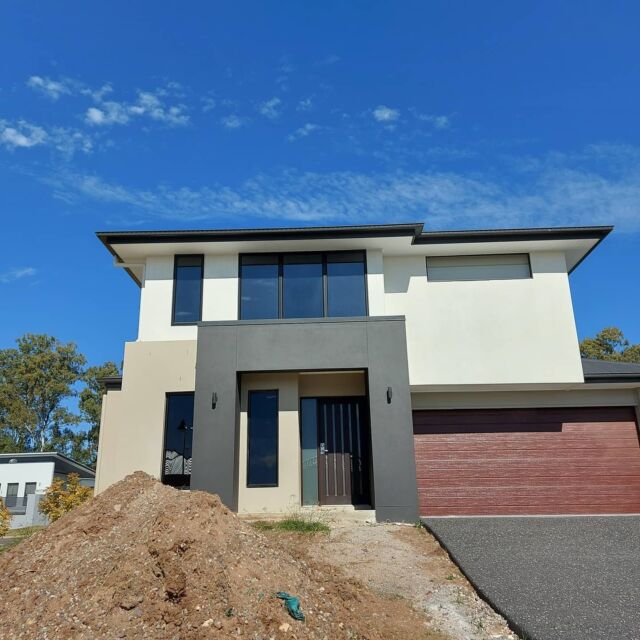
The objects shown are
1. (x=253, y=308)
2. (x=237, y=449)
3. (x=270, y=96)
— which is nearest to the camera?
(x=237, y=449)

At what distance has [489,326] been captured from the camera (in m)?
11.8

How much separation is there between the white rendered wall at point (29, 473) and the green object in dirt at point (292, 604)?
29.1 metres

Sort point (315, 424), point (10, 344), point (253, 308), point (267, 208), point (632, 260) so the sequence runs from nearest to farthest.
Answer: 1. point (315, 424)
2. point (253, 308)
3. point (267, 208)
4. point (632, 260)
5. point (10, 344)

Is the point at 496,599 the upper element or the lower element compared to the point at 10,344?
lower

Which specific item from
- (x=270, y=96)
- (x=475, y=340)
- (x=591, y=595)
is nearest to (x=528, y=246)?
(x=475, y=340)

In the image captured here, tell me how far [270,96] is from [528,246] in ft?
24.7

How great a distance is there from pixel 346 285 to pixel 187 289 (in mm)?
3859

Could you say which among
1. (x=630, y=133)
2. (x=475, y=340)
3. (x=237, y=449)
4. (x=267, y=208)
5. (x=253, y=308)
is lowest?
(x=237, y=449)

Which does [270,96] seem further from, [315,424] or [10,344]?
[10,344]

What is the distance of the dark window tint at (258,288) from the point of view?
474 inches

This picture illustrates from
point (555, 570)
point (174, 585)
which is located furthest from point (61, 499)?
point (555, 570)

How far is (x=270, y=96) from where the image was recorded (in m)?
13.1

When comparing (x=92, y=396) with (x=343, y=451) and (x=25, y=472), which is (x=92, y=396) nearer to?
(x=25, y=472)

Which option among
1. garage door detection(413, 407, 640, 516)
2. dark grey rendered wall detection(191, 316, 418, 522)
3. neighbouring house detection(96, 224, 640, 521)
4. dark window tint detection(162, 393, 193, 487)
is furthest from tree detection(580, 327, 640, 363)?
dark window tint detection(162, 393, 193, 487)
